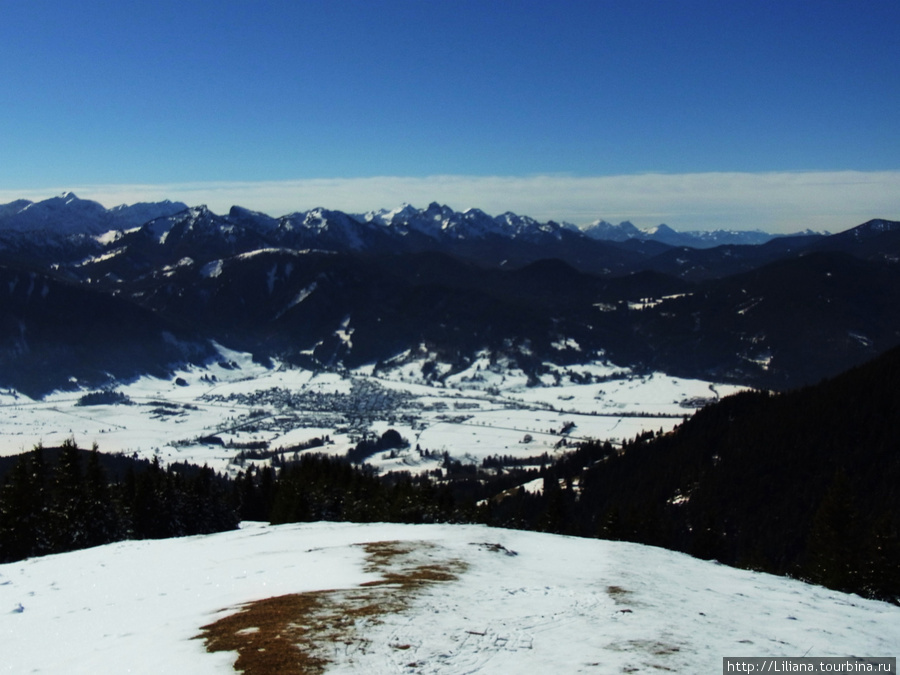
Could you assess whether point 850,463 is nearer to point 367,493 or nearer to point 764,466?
point 764,466

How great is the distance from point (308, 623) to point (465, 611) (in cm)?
570

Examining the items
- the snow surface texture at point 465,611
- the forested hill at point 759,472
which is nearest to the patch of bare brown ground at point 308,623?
the snow surface texture at point 465,611

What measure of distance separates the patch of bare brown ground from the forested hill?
161 ft

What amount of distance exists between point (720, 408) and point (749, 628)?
139 metres

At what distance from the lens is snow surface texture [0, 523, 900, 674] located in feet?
62.2

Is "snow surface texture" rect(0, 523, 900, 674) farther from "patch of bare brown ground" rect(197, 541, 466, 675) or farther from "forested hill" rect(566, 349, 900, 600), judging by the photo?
"forested hill" rect(566, 349, 900, 600)

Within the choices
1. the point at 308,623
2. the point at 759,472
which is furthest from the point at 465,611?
the point at 759,472

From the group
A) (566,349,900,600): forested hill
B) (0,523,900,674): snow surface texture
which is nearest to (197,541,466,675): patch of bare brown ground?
(0,523,900,674): snow surface texture

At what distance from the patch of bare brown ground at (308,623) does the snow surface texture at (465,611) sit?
36cm

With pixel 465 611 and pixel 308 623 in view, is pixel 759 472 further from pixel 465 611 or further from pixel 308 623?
pixel 308 623

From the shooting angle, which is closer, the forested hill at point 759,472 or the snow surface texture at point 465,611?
the snow surface texture at point 465,611

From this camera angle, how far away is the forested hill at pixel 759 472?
3706 inches

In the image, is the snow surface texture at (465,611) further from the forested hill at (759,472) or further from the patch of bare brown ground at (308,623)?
the forested hill at (759,472)

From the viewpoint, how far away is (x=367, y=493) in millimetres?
84125
